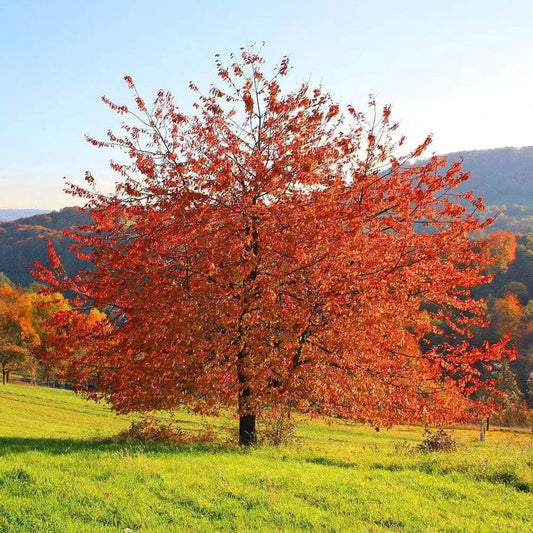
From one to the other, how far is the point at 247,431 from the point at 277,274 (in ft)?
17.4

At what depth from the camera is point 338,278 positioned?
10.7m

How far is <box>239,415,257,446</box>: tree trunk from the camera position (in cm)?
1373

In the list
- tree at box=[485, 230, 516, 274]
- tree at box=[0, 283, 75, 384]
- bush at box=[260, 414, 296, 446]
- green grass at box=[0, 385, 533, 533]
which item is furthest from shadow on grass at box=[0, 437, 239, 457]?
tree at box=[485, 230, 516, 274]

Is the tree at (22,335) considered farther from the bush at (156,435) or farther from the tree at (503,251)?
the tree at (503,251)

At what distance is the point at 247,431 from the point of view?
1391 cm

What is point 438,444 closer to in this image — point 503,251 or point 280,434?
point 280,434

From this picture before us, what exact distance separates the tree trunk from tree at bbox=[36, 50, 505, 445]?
1.82 meters

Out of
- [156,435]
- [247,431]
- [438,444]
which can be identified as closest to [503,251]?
[438,444]

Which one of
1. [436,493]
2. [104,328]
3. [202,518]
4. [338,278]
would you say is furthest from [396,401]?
[104,328]

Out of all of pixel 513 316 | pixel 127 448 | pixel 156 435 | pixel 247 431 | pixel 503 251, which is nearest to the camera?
pixel 127 448

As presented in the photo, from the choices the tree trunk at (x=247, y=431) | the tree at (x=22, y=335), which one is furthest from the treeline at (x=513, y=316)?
the tree at (x=22, y=335)

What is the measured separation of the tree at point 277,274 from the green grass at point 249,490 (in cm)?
118

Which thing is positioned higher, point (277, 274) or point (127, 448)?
point (277, 274)

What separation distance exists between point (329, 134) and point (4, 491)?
10.4 meters
